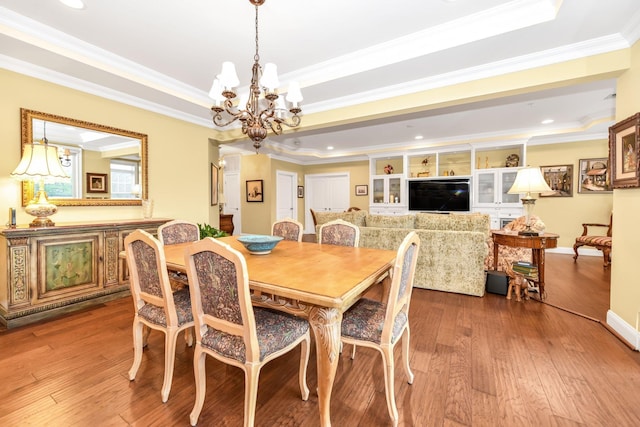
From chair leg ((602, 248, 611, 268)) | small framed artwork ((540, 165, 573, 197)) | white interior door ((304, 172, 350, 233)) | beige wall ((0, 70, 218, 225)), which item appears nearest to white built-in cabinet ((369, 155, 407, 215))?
white interior door ((304, 172, 350, 233))

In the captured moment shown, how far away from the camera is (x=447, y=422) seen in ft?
4.62

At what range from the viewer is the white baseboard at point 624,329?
80.9 inches

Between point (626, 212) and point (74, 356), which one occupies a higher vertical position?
point (626, 212)

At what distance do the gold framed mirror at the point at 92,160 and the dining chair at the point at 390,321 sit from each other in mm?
3298

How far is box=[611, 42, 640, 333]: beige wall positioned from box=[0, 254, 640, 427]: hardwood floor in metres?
0.29

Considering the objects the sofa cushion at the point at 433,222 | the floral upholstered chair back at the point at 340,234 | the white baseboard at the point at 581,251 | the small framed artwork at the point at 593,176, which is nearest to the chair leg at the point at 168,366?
the floral upholstered chair back at the point at 340,234

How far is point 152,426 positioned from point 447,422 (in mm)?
1506

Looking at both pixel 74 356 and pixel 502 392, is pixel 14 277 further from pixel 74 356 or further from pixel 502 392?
pixel 502 392

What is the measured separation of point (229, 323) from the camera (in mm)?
1299

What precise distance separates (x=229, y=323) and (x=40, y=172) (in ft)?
8.60

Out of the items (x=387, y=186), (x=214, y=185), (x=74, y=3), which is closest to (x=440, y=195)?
(x=387, y=186)

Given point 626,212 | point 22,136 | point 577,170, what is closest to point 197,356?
point 22,136

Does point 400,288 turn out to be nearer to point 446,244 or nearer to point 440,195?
point 446,244

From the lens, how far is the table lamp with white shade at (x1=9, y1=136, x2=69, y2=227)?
248 cm
